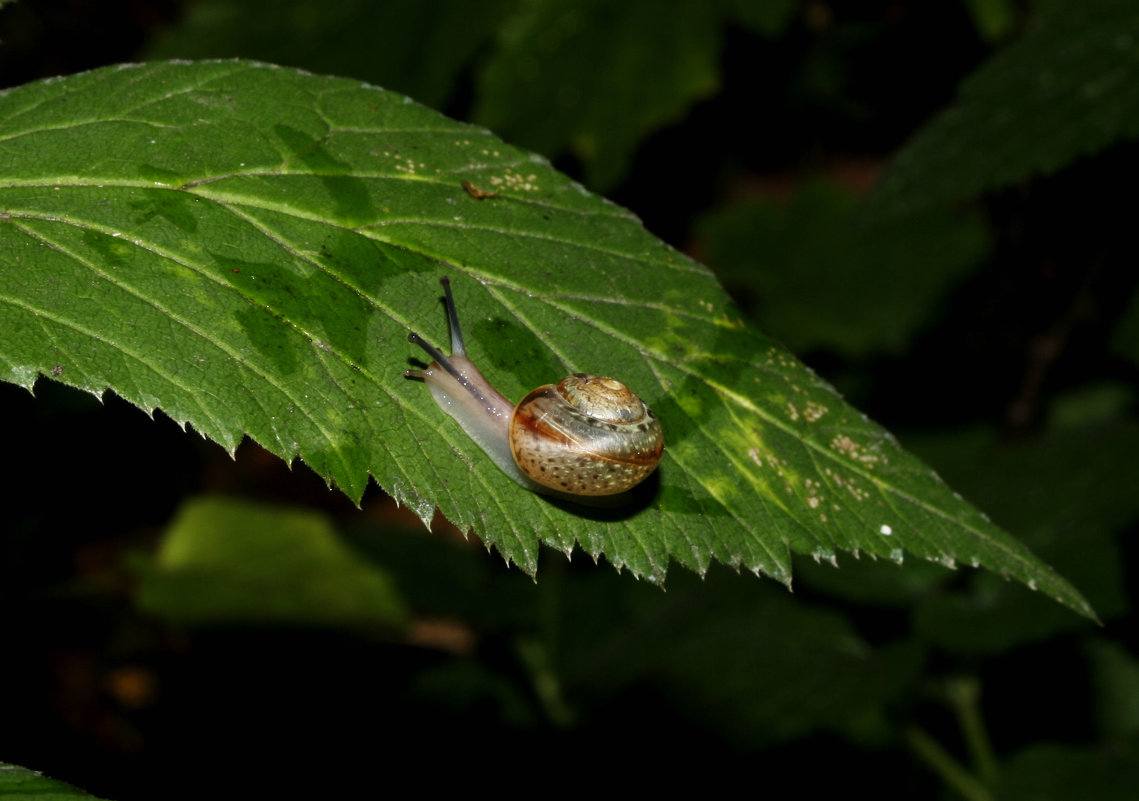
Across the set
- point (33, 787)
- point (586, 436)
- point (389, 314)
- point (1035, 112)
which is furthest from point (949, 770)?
point (33, 787)

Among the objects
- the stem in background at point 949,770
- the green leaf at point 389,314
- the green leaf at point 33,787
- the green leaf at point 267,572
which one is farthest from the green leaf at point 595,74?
the green leaf at point 33,787

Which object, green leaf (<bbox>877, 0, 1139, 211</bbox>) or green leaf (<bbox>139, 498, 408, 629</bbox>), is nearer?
green leaf (<bbox>877, 0, 1139, 211</bbox>)

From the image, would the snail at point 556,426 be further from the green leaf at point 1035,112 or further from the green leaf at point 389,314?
the green leaf at point 1035,112

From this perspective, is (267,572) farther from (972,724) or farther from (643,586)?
(972,724)

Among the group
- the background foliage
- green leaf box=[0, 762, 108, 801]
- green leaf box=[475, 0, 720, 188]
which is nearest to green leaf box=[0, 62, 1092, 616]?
green leaf box=[0, 762, 108, 801]

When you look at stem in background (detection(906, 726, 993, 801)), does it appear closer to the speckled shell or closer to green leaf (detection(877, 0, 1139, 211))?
green leaf (detection(877, 0, 1139, 211))
